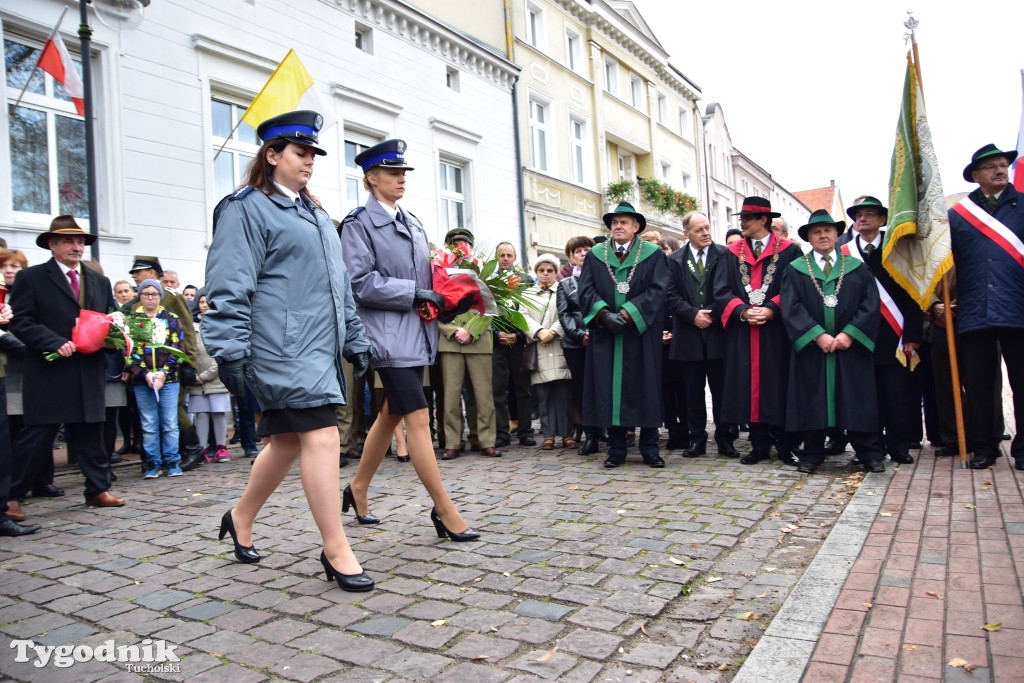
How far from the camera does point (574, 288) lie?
7953 millimetres

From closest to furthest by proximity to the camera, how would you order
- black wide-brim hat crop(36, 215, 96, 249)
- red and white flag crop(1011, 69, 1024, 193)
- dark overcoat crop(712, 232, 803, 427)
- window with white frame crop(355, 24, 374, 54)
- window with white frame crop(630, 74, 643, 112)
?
black wide-brim hat crop(36, 215, 96, 249) < red and white flag crop(1011, 69, 1024, 193) < dark overcoat crop(712, 232, 803, 427) < window with white frame crop(355, 24, 374, 54) < window with white frame crop(630, 74, 643, 112)

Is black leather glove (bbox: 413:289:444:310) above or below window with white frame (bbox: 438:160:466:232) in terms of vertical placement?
below

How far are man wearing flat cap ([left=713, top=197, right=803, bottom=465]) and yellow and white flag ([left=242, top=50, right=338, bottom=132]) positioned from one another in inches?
242

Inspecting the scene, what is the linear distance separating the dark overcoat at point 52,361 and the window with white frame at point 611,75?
21.7 meters

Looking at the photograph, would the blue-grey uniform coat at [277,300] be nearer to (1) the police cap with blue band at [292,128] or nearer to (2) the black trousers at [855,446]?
(1) the police cap with blue band at [292,128]

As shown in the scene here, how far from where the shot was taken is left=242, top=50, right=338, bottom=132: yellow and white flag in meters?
10.6

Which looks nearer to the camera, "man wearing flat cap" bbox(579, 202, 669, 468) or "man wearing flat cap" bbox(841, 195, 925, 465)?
"man wearing flat cap" bbox(841, 195, 925, 465)

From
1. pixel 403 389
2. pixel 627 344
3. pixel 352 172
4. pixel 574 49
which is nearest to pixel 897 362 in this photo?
pixel 627 344

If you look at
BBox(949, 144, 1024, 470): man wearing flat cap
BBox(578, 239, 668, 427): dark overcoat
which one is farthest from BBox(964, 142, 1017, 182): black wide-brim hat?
BBox(578, 239, 668, 427): dark overcoat

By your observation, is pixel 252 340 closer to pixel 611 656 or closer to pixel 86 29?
pixel 611 656

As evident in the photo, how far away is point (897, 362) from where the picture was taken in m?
6.59

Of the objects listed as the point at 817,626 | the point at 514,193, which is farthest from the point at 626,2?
the point at 817,626

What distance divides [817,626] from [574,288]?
205 inches

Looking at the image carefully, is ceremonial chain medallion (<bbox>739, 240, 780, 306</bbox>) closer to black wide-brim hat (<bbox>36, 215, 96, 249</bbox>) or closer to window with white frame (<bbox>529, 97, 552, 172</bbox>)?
black wide-brim hat (<bbox>36, 215, 96, 249</bbox>)
